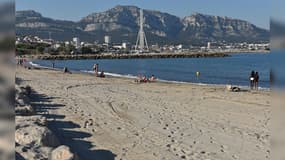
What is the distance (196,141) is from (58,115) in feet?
11.7

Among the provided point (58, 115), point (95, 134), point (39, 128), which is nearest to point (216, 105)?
point (58, 115)

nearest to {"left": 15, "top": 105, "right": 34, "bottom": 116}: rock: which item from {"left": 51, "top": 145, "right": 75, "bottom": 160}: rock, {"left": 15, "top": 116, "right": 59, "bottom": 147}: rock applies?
{"left": 15, "top": 116, "right": 59, "bottom": 147}: rock

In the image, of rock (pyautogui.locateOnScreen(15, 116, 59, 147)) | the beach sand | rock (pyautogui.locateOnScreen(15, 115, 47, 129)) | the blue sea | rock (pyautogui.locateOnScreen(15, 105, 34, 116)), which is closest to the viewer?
rock (pyautogui.locateOnScreen(15, 116, 59, 147))

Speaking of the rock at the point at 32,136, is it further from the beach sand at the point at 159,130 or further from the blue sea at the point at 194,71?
the blue sea at the point at 194,71

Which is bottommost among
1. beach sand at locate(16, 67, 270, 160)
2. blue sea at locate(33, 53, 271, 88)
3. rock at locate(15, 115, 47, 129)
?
blue sea at locate(33, 53, 271, 88)

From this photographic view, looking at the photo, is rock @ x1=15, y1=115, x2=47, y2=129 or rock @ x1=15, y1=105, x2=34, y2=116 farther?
rock @ x1=15, y1=105, x2=34, y2=116

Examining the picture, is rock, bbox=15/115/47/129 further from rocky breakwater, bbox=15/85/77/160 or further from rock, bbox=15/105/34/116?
rock, bbox=15/105/34/116

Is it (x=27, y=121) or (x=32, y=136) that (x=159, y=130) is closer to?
(x=27, y=121)

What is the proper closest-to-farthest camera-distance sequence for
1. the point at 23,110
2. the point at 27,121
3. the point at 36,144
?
the point at 36,144 < the point at 27,121 < the point at 23,110

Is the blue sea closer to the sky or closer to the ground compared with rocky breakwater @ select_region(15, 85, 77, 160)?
closer to the ground

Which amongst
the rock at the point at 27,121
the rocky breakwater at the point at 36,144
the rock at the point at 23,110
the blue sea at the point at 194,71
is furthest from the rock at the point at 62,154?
the blue sea at the point at 194,71

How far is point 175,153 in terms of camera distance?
6.27 meters

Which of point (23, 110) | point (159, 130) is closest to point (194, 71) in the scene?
point (159, 130)

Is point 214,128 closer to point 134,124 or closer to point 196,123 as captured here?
point 196,123
